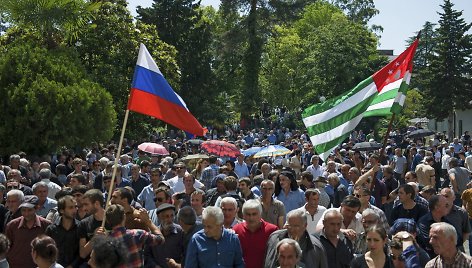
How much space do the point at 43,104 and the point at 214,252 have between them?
61.3ft

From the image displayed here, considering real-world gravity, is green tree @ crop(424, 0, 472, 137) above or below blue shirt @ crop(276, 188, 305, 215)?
above

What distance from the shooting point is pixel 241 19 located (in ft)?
190

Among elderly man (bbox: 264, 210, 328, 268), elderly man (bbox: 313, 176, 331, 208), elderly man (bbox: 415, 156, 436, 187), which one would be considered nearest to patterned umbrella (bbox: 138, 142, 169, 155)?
elderly man (bbox: 313, 176, 331, 208)

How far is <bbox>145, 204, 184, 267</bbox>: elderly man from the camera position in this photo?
27.4 feet

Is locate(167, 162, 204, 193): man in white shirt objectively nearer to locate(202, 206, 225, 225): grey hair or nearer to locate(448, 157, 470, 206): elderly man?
locate(448, 157, 470, 206): elderly man

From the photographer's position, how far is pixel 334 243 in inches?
326

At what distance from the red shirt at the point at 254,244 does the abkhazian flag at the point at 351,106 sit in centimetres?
491

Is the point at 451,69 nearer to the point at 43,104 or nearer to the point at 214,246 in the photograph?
the point at 43,104

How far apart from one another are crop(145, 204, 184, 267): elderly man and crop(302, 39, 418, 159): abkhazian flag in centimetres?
477

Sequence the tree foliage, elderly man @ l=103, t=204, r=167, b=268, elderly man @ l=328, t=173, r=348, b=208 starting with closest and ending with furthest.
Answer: elderly man @ l=103, t=204, r=167, b=268 < elderly man @ l=328, t=173, r=348, b=208 < the tree foliage

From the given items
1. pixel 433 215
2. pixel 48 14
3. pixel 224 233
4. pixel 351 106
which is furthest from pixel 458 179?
pixel 48 14

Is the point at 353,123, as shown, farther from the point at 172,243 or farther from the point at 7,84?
the point at 7,84

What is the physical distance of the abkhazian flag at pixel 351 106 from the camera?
1311 cm

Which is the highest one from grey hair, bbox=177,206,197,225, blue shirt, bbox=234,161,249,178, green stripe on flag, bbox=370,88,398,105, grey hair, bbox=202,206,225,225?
green stripe on flag, bbox=370,88,398,105
